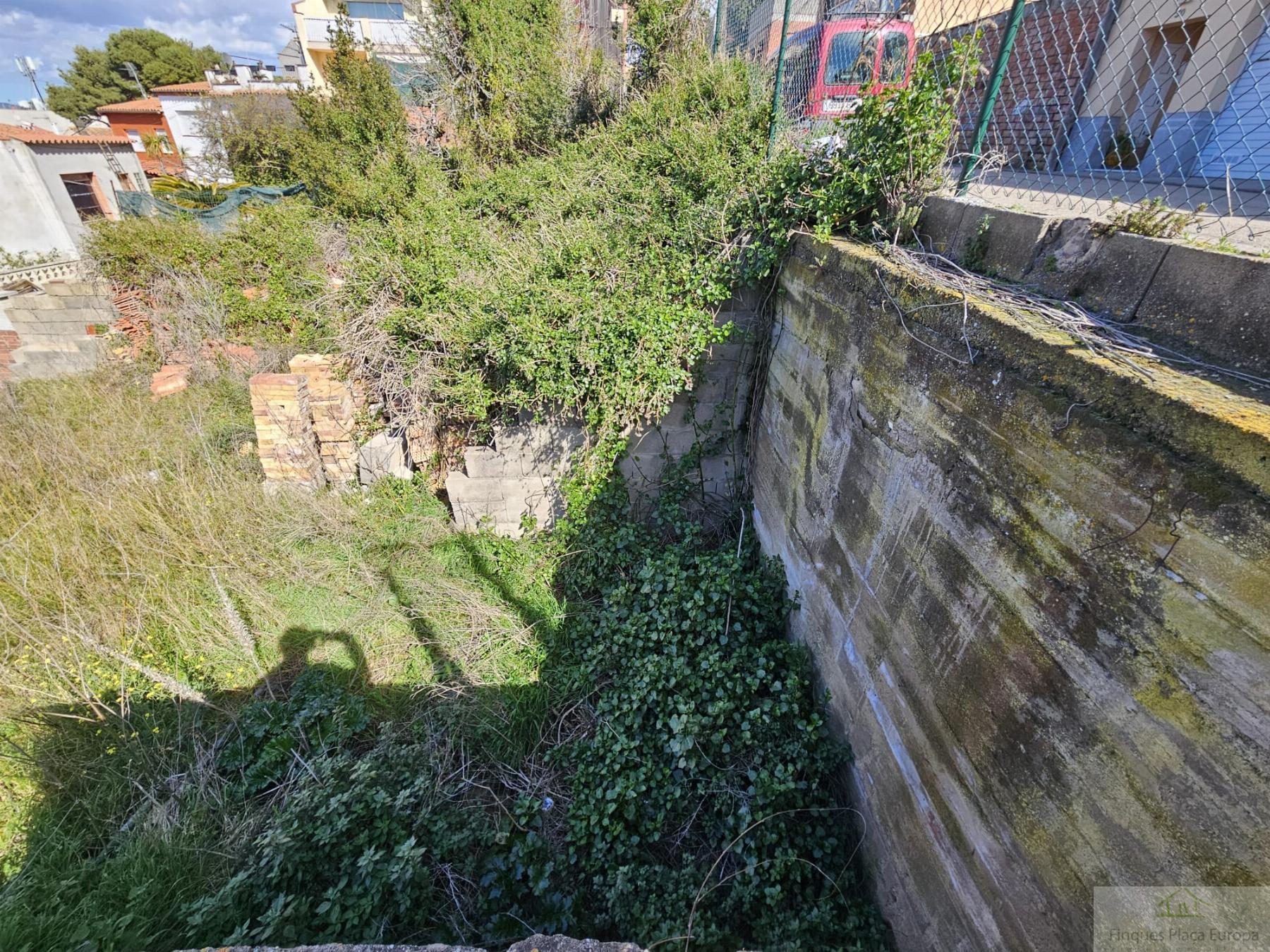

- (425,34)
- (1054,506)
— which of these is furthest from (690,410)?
(425,34)

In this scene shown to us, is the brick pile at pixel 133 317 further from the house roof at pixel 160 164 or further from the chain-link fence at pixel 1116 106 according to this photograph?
the house roof at pixel 160 164

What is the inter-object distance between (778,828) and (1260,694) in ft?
6.66

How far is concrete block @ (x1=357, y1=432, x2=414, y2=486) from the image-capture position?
17.0 ft

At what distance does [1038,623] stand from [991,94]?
2404mm

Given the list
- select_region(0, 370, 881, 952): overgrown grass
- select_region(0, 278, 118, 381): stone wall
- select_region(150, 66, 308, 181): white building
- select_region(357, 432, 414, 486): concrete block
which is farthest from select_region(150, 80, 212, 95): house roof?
select_region(357, 432, 414, 486): concrete block

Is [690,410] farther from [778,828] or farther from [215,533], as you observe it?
[215,533]

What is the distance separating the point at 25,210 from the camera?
51.2 ft

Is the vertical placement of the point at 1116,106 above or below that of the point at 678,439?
above

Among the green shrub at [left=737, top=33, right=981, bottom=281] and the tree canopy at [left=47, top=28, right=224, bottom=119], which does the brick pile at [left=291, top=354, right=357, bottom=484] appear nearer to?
the green shrub at [left=737, top=33, right=981, bottom=281]

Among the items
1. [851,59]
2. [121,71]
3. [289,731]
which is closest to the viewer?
[289,731]

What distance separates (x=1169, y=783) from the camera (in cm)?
116

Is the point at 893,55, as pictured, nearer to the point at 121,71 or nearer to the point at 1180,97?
the point at 1180,97

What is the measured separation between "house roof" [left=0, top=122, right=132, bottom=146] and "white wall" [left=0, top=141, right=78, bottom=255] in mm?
708

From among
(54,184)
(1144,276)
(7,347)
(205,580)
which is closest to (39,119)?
(54,184)
